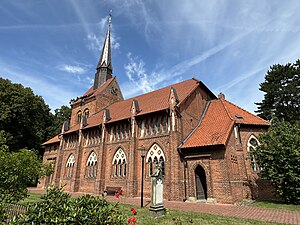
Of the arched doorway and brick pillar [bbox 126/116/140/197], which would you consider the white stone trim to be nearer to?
brick pillar [bbox 126/116/140/197]

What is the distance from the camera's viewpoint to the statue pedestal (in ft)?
35.0

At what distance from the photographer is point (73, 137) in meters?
29.1

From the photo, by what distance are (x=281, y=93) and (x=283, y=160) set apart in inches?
858

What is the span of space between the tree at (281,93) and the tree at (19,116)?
40.7m

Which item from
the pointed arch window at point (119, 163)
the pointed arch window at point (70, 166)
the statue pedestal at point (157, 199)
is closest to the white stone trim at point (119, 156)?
the pointed arch window at point (119, 163)

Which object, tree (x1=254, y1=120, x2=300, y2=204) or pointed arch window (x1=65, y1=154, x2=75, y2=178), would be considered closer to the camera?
tree (x1=254, y1=120, x2=300, y2=204)

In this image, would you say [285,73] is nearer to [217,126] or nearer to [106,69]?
[217,126]

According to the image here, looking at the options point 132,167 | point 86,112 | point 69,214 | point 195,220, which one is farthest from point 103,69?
point 69,214

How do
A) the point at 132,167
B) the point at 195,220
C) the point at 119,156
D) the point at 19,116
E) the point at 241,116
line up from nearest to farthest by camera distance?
Result: the point at 195,220
the point at 241,116
the point at 132,167
the point at 119,156
the point at 19,116

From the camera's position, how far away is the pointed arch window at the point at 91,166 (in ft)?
80.1

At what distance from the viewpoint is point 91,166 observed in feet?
82.2

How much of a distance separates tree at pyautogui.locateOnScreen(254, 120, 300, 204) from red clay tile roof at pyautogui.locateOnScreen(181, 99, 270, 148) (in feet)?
9.00

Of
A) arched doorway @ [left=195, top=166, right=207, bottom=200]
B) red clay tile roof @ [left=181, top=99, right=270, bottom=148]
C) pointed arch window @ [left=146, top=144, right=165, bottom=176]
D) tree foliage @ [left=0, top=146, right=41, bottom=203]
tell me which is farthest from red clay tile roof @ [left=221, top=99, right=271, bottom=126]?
tree foliage @ [left=0, top=146, right=41, bottom=203]

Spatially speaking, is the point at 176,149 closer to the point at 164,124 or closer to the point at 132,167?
the point at 164,124
